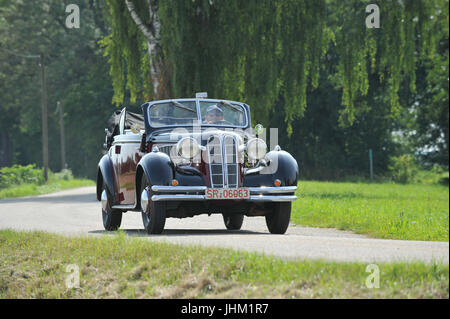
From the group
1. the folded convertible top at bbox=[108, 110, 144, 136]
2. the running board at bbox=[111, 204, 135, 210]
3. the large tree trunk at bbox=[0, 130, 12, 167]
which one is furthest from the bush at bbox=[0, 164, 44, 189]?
the large tree trunk at bbox=[0, 130, 12, 167]

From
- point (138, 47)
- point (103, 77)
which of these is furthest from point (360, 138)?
point (138, 47)

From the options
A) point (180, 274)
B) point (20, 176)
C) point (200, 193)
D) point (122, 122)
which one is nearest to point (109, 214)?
point (122, 122)

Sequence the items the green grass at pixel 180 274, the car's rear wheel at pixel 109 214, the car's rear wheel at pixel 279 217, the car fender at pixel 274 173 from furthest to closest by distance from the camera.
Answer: the car's rear wheel at pixel 109 214
the car's rear wheel at pixel 279 217
the car fender at pixel 274 173
the green grass at pixel 180 274

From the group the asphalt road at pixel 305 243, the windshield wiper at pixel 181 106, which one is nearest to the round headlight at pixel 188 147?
the asphalt road at pixel 305 243

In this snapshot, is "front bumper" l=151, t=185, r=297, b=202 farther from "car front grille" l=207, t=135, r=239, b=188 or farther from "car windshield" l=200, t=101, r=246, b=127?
"car windshield" l=200, t=101, r=246, b=127

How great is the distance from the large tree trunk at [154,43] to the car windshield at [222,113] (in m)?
10.0

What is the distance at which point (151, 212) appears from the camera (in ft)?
37.3

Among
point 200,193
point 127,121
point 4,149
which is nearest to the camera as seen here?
point 200,193

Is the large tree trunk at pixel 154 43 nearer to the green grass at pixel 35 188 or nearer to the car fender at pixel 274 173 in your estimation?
the green grass at pixel 35 188

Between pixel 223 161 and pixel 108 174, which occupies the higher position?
pixel 223 161

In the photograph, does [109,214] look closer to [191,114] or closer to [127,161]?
[127,161]

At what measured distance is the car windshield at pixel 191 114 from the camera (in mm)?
13016

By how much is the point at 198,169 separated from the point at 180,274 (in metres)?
3.52

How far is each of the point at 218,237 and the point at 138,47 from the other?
48.8 feet
